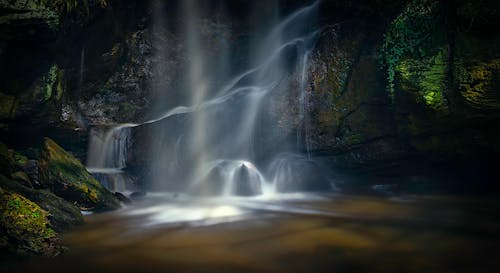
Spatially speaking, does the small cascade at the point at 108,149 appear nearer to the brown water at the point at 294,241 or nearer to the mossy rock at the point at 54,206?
the brown water at the point at 294,241

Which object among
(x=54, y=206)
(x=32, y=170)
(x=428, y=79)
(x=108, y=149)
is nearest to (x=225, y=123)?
(x=108, y=149)

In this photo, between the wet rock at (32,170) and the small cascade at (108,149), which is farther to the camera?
the small cascade at (108,149)

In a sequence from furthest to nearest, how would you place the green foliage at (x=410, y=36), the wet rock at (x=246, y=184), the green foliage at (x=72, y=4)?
the wet rock at (x=246, y=184)
the green foliage at (x=72, y=4)
the green foliage at (x=410, y=36)

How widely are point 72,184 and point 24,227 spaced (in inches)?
114

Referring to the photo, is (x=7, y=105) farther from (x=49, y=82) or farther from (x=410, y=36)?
(x=410, y=36)

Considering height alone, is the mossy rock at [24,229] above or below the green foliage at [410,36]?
below

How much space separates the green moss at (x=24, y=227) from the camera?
12.8ft

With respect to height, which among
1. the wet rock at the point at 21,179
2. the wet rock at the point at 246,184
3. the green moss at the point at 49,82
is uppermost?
the green moss at the point at 49,82

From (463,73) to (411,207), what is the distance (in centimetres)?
319

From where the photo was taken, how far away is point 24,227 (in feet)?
13.4

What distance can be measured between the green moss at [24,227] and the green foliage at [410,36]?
783 cm

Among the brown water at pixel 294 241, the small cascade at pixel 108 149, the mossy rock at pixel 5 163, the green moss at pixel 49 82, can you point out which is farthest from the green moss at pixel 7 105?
the brown water at pixel 294 241

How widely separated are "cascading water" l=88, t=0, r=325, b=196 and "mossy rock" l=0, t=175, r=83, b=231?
4.20 m

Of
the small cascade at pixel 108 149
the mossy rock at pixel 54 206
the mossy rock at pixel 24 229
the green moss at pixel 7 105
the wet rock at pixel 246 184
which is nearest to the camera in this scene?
the mossy rock at pixel 24 229
